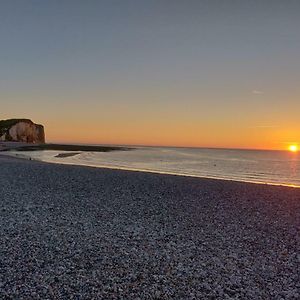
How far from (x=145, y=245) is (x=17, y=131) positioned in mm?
128094

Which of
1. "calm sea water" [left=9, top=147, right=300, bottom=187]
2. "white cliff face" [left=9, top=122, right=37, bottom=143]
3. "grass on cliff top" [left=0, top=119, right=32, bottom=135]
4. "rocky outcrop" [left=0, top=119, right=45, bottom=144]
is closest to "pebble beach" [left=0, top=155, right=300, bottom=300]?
"calm sea water" [left=9, top=147, right=300, bottom=187]

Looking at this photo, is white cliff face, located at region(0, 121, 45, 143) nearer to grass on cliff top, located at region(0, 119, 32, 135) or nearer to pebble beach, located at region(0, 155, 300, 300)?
grass on cliff top, located at region(0, 119, 32, 135)

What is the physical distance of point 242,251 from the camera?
344 inches

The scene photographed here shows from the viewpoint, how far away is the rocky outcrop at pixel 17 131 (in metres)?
126

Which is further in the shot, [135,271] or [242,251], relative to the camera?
[242,251]

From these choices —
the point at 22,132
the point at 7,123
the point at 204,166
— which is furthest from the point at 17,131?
the point at 204,166

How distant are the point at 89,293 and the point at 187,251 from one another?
308 centimetres

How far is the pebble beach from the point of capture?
6.52 m

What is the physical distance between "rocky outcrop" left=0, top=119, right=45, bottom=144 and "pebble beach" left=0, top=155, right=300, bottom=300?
11884cm

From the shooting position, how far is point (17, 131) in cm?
12675

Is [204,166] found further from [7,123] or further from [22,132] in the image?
[7,123]

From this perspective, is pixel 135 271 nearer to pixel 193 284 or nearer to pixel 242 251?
pixel 193 284

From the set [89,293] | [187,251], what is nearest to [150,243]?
[187,251]

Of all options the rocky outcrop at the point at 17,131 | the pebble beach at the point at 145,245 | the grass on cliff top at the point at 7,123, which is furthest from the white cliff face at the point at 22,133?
the pebble beach at the point at 145,245
